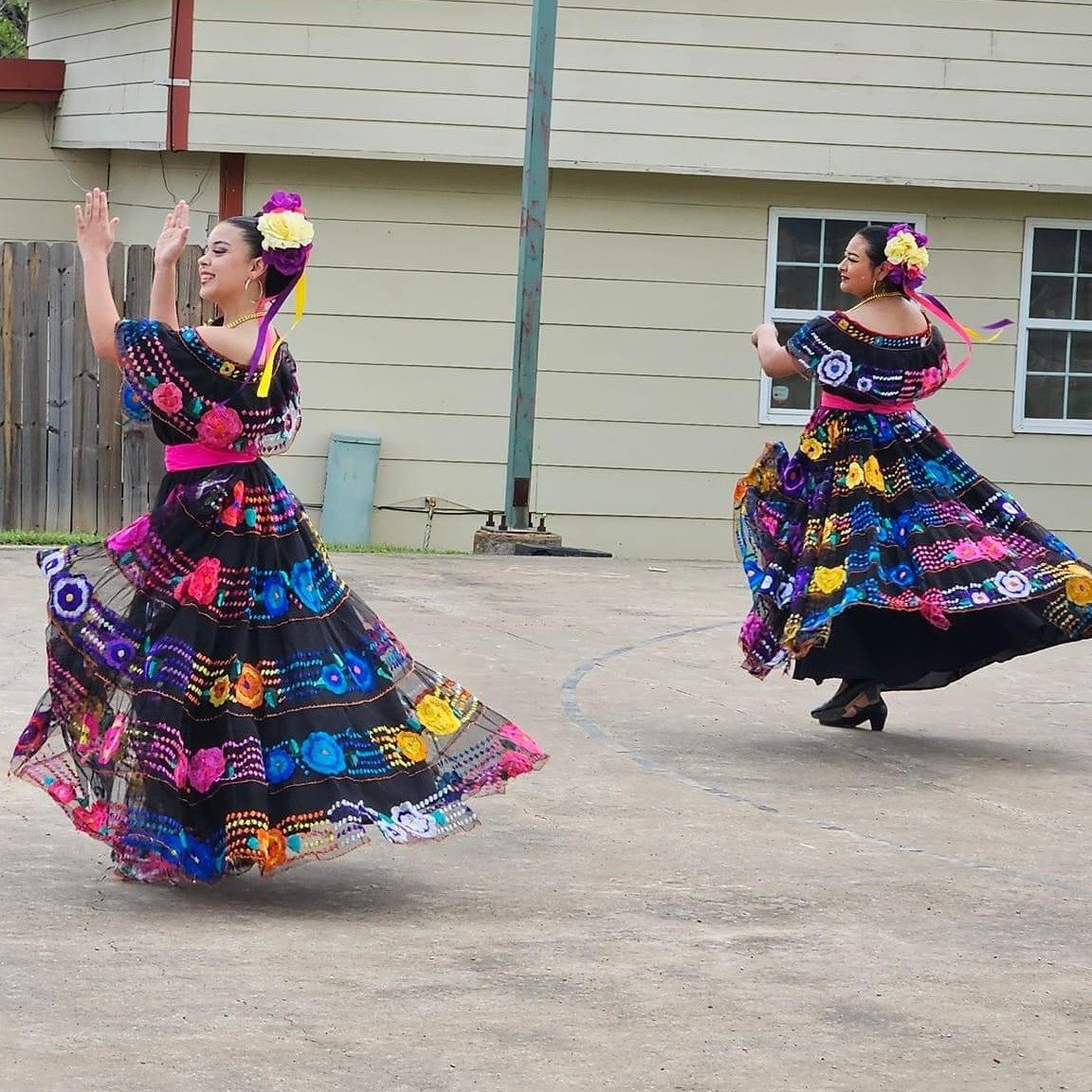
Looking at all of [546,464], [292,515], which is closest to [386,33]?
[546,464]

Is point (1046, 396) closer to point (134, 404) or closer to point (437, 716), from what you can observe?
point (437, 716)

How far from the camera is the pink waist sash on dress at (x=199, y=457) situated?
18.0 feet

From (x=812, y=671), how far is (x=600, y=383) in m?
8.16

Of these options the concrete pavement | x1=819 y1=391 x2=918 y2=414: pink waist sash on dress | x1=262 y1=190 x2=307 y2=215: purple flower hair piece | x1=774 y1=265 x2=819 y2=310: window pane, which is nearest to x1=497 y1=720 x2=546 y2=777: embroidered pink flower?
the concrete pavement

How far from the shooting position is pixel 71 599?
5.43m

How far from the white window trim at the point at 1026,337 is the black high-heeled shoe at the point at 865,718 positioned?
8458 mm

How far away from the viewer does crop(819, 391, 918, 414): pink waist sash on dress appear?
795 cm

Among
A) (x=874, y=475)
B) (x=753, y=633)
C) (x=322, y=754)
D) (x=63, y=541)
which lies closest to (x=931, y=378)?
(x=874, y=475)

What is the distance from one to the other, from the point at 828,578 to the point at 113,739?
128 inches

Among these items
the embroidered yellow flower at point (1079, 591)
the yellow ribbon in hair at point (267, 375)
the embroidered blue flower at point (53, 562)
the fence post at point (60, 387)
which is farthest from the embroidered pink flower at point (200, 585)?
the fence post at point (60, 387)

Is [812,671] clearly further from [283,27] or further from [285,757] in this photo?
[283,27]

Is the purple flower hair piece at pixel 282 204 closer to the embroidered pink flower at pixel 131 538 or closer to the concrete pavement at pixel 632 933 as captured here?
the embroidered pink flower at pixel 131 538

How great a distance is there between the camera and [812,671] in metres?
7.87

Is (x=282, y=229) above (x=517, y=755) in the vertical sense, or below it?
above
